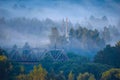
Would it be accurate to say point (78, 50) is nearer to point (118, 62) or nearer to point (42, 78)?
point (118, 62)

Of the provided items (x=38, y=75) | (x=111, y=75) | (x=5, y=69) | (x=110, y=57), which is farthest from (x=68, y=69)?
(x=5, y=69)

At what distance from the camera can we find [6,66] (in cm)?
2542

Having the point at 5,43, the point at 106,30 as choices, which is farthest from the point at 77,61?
the point at 106,30

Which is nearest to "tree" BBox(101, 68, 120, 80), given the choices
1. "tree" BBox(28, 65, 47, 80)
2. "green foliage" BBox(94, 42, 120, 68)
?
"tree" BBox(28, 65, 47, 80)

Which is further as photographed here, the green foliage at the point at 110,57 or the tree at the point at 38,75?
the green foliage at the point at 110,57

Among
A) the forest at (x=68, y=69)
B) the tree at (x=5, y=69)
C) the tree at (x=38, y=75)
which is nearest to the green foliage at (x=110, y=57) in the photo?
the forest at (x=68, y=69)

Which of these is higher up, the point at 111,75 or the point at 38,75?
the point at 38,75

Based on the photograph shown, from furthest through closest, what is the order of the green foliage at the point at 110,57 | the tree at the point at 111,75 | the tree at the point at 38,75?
the green foliage at the point at 110,57 → the tree at the point at 111,75 → the tree at the point at 38,75

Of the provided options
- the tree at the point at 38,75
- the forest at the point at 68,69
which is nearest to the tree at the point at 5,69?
the forest at the point at 68,69

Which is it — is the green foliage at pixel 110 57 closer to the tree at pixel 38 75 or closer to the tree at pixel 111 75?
the tree at pixel 111 75

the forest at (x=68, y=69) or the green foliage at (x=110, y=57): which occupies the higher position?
the green foliage at (x=110, y=57)

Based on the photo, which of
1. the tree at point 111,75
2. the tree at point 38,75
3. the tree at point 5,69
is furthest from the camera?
the tree at point 111,75

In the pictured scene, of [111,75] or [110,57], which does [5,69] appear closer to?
[111,75]

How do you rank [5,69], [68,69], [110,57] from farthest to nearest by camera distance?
[110,57], [68,69], [5,69]
